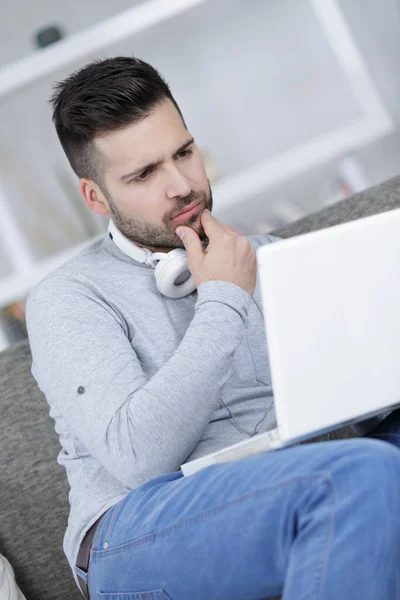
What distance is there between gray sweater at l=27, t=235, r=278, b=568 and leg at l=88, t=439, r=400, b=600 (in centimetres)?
11

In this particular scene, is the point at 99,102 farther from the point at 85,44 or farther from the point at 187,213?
the point at 85,44

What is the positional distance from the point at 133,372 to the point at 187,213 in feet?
1.48

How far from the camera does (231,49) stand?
3.28 m

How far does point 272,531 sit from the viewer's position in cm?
104

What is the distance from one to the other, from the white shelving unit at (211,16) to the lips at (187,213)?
1346 mm

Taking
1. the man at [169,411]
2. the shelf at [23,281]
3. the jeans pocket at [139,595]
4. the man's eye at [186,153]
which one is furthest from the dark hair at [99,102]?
the shelf at [23,281]

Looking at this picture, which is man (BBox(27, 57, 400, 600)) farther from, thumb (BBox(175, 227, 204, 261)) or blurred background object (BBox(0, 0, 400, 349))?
blurred background object (BBox(0, 0, 400, 349))

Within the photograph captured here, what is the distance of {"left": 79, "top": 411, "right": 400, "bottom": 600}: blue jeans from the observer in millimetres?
953

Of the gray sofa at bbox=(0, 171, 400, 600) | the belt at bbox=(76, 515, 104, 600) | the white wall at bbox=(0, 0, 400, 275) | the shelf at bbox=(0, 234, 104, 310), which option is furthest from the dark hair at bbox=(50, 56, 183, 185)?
the white wall at bbox=(0, 0, 400, 275)

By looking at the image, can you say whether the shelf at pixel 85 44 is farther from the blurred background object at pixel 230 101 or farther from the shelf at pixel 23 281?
the shelf at pixel 23 281

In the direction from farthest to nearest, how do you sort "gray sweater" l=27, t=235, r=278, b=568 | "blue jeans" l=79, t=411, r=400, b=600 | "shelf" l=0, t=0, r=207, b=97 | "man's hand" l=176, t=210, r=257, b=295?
1. "shelf" l=0, t=0, r=207, b=97
2. "man's hand" l=176, t=210, r=257, b=295
3. "gray sweater" l=27, t=235, r=278, b=568
4. "blue jeans" l=79, t=411, r=400, b=600

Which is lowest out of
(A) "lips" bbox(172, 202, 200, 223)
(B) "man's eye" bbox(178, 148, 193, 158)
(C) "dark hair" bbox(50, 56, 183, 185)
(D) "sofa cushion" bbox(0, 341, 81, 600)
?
(D) "sofa cushion" bbox(0, 341, 81, 600)

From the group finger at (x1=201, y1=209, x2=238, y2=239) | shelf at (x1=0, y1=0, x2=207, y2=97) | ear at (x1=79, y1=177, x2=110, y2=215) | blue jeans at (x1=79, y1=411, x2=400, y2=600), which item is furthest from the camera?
shelf at (x1=0, y1=0, x2=207, y2=97)

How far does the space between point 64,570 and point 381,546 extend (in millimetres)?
1018
